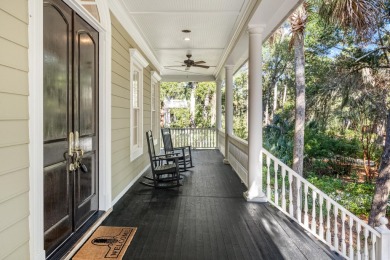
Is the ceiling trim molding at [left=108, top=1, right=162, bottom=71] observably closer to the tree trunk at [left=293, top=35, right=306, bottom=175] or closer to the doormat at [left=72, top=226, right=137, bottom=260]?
the doormat at [left=72, top=226, right=137, bottom=260]

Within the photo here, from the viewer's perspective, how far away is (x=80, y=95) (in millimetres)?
2979

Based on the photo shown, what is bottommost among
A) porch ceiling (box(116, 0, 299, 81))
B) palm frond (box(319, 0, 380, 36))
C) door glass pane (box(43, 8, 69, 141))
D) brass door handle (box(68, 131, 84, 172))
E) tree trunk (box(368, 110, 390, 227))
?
tree trunk (box(368, 110, 390, 227))

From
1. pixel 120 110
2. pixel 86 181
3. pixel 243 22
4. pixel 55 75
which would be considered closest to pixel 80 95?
pixel 55 75

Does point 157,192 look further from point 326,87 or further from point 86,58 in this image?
point 326,87

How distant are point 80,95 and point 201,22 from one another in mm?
2648

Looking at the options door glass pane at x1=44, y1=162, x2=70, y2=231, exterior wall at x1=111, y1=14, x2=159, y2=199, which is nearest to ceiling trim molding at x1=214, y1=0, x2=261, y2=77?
exterior wall at x1=111, y1=14, x2=159, y2=199

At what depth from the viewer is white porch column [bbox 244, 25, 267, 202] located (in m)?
Result: 4.28

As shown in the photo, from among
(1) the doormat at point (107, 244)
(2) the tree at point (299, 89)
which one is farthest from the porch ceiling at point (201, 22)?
(1) the doormat at point (107, 244)

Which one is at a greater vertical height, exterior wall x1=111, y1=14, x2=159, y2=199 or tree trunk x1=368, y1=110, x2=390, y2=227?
exterior wall x1=111, y1=14, x2=159, y2=199

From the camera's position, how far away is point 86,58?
3.15 meters

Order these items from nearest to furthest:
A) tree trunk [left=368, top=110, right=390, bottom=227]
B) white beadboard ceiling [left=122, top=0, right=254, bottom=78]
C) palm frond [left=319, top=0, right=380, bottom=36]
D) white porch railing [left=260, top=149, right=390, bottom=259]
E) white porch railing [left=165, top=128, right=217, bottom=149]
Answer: white porch railing [left=260, top=149, right=390, bottom=259], white beadboard ceiling [left=122, top=0, right=254, bottom=78], palm frond [left=319, top=0, right=380, bottom=36], tree trunk [left=368, top=110, right=390, bottom=227], white porch railing [left=165, top=128, right=217, bottom=149]

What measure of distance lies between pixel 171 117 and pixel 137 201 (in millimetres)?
18442

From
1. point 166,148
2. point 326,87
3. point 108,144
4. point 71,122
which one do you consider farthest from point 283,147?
point 71,122

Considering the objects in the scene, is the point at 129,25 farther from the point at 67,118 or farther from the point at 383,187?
the point at 383,187
